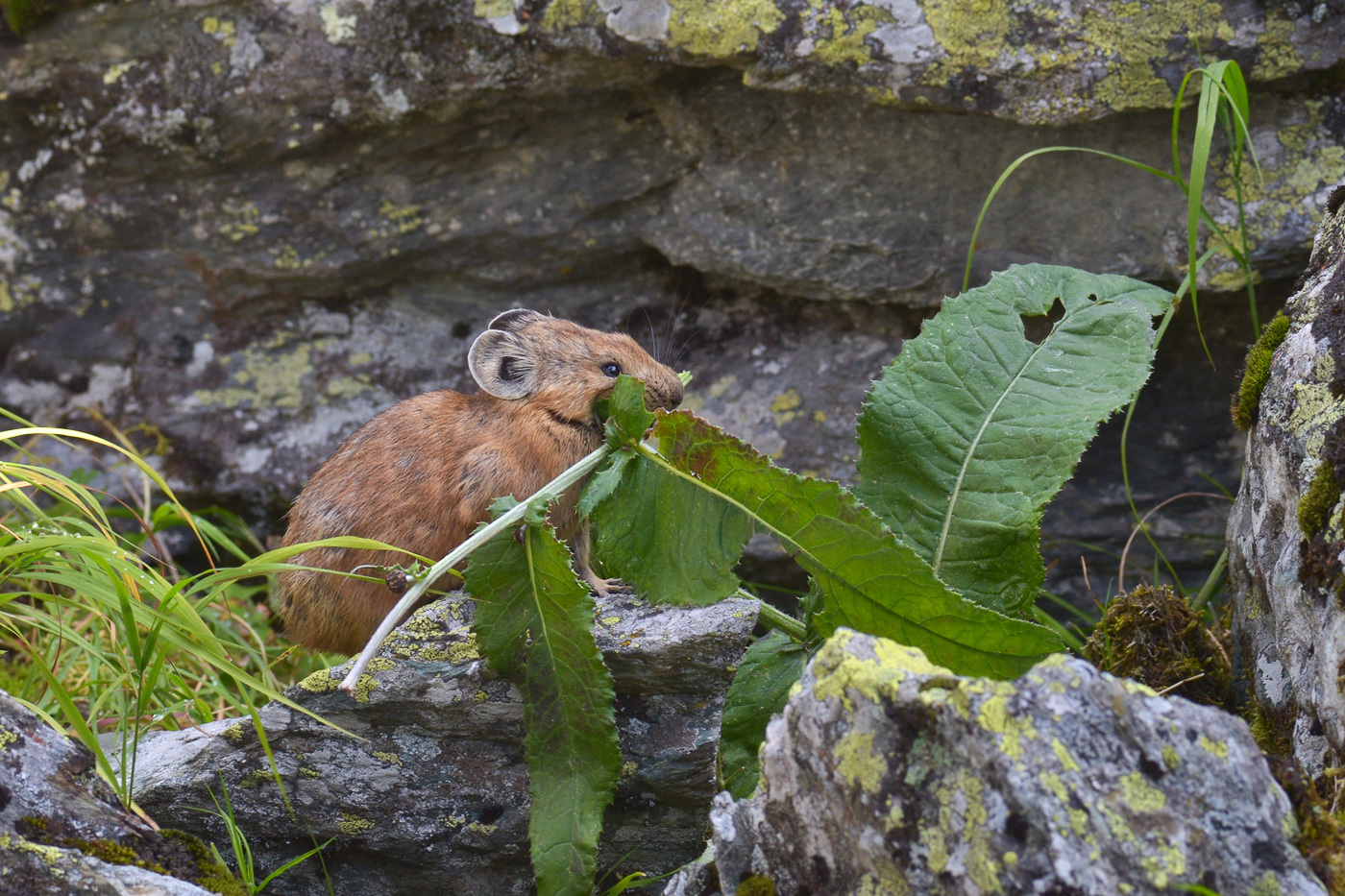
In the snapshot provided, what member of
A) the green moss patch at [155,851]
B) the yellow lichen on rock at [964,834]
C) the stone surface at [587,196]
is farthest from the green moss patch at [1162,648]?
the green moss patch at [155,851]

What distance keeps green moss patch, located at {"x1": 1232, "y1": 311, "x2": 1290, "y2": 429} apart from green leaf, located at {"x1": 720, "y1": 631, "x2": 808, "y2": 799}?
1.51 metres

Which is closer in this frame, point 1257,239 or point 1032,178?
point 1257,239

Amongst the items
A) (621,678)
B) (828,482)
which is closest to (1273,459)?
(828,482)

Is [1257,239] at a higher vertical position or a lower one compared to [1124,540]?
higher

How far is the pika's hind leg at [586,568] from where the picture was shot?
412cm

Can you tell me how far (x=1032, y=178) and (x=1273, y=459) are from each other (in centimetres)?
262

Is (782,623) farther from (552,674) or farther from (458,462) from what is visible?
(458,462)

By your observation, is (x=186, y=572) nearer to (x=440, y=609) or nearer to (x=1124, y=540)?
(x=440, y=609)

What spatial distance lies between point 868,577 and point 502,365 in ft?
7.28

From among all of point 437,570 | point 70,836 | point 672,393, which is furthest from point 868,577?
point 70,836

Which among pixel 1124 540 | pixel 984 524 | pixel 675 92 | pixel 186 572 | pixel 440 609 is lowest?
pixel 186 572

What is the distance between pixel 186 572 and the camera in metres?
6.06

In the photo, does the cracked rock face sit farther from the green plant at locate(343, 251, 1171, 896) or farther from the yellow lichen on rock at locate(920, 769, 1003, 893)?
the yellow lichen on rock at locate(920, 769, 1003, 893)

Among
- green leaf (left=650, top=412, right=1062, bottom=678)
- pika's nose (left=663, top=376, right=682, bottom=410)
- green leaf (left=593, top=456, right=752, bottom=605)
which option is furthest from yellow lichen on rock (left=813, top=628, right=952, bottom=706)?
pika's nose (left=663, top=376, right=682, bottom=410)
